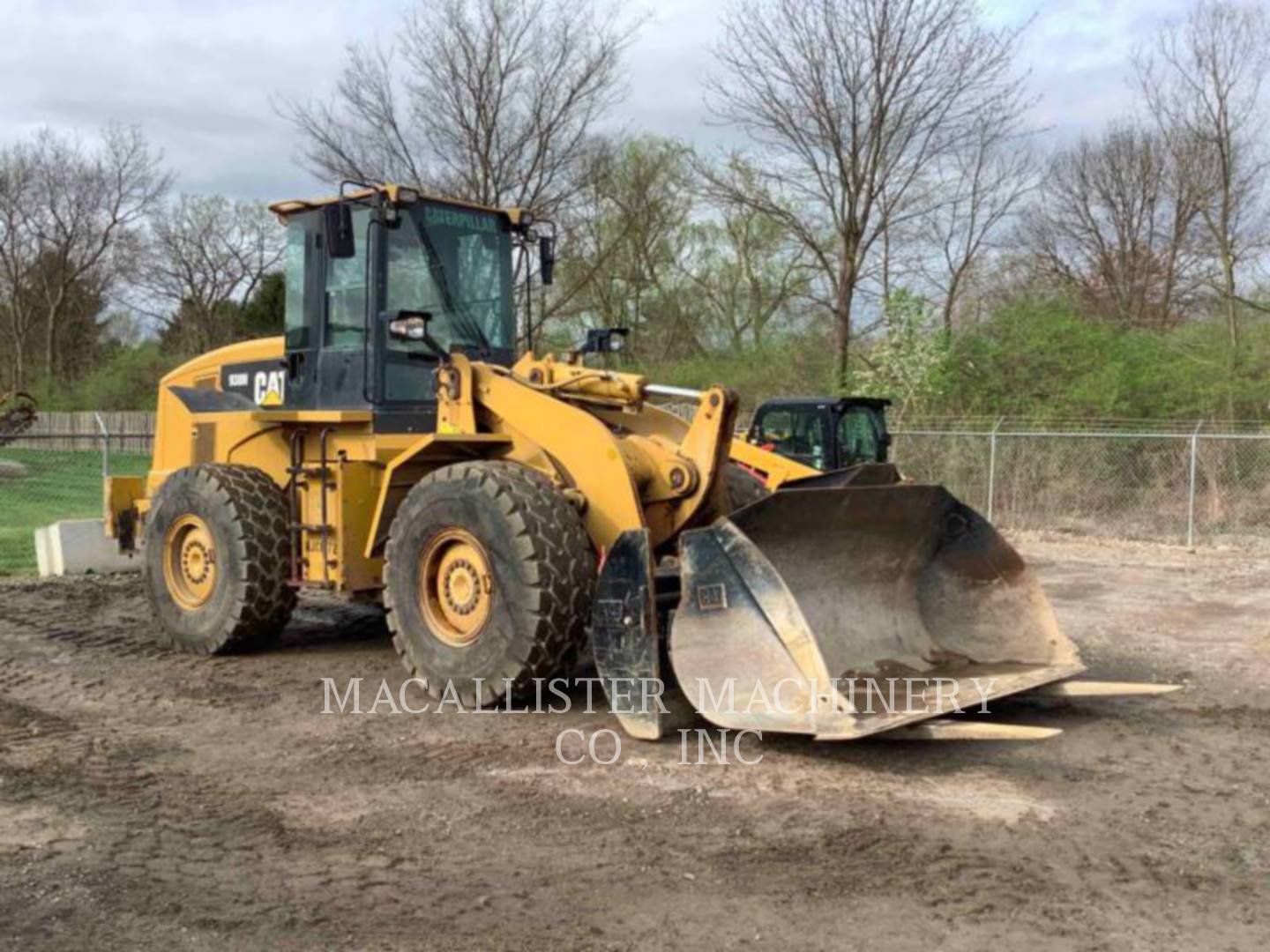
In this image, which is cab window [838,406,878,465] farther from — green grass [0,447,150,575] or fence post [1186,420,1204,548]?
green grass [0,447,150,575]

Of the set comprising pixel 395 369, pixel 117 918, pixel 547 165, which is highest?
pixel 547 165

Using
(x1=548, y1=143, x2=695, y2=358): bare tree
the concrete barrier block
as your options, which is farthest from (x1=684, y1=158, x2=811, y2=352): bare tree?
the concrete barrier block

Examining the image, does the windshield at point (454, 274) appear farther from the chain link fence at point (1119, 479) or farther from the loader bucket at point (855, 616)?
the chain link fence at point (1119, 479)

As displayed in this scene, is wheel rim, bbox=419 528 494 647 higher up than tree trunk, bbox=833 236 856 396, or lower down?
lower down

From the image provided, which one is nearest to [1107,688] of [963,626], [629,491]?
[963,626]

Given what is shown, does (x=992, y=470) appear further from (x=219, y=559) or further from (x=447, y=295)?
(x=219, y=559)

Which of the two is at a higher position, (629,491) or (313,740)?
(629,491)

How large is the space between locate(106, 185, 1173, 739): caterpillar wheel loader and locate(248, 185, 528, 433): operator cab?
0.02 meters

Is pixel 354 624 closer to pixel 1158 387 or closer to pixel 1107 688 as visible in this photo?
pixel 1107 688

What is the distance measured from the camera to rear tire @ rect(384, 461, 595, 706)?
5891mm

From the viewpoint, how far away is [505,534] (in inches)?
235

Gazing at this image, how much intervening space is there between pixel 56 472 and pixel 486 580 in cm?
2273

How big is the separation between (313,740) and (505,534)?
4.58 ft

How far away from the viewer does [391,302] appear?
7.52 m
